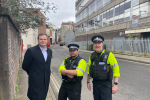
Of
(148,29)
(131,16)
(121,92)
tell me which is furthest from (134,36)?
(121,92)

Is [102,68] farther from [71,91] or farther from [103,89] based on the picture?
[71,91]

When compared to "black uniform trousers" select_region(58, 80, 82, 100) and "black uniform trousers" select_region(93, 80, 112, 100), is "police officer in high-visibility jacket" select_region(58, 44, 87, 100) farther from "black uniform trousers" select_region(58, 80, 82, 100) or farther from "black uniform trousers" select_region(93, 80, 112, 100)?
"black uniform trousers" select_region(93, 80, 112, 100)

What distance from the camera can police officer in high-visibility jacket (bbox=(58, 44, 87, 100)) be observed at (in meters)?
2.51

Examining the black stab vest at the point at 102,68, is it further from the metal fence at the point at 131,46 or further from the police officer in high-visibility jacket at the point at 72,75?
the metal fence at the point at 131,46

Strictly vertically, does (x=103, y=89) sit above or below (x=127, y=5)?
below

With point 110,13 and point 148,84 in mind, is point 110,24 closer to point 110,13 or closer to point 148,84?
point 110,13

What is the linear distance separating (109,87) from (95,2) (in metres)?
31.8

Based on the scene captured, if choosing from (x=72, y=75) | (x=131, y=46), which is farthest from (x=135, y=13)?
(x=72, y=75)

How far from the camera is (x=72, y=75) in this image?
2514 millimetres

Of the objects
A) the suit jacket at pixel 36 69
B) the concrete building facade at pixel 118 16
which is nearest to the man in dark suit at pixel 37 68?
the suit jacket at pixel 36 69

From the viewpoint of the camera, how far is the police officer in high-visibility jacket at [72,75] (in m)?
2.51

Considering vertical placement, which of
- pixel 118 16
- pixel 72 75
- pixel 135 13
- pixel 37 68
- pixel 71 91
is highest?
pixel 118 16

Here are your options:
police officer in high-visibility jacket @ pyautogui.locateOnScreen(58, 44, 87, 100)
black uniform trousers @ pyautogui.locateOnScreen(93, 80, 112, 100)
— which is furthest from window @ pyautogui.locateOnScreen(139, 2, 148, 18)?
police officer in high-visibility jacket @ pyautogui.locateOnScreen(58, 44, 87, 100)

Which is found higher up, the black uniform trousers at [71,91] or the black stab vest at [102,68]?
A: the black stab vest at [102,68]
